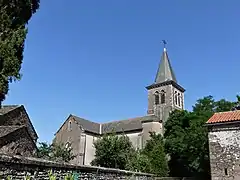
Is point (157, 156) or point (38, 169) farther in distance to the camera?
point (157, 156)

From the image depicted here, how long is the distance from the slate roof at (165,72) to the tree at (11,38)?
1626 inches

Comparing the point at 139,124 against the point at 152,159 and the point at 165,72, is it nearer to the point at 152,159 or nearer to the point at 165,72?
the point at 152,159

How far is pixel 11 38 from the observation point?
39.5ft

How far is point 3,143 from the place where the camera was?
1550cm

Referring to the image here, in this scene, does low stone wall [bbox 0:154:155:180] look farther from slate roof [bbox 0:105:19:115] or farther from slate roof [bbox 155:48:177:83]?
slate roof [bbox 155:48:177:83]

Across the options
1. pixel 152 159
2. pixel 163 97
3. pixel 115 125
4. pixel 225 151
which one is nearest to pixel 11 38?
pixel 225 151

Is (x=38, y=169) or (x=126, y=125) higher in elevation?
(x=126, y=125)

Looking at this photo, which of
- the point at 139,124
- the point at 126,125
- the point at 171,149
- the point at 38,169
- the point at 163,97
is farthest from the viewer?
the point at 163,97

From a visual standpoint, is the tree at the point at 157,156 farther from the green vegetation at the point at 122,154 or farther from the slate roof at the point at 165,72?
the slate roof at the point at 165,72

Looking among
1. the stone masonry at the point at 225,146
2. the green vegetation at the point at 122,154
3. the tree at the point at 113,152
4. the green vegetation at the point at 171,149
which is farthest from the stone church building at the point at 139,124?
the stone masonry at the point at 225,146

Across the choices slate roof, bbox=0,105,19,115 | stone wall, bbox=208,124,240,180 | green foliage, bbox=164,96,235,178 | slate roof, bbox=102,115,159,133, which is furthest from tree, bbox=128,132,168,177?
slate roof, bbox=0,105,19,115

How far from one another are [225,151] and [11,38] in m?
17.4

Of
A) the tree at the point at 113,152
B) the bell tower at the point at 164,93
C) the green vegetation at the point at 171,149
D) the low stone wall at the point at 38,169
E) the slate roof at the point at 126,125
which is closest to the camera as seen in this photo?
the low stone wall at the point at 38,169

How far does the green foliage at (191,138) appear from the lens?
1205 inches
